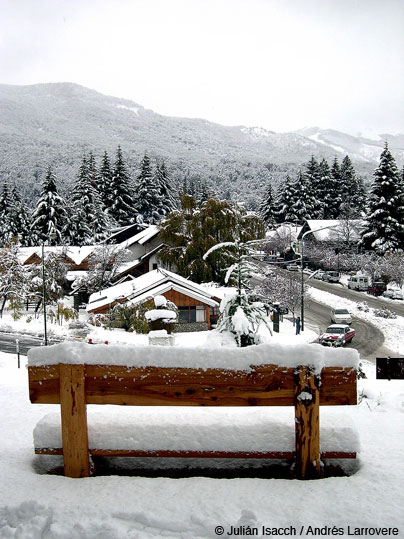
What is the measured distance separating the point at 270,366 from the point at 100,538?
1561 millimetres

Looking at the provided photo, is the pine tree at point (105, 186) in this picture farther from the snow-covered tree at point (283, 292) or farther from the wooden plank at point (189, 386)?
the wooden plank at point (189, 386)

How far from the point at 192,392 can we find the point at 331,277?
51292 mm

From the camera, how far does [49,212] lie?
2350 inches

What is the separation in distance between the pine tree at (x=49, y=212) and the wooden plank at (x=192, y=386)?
5721cm

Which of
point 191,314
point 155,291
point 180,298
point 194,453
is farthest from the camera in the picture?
point 191,314

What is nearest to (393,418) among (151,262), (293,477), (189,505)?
(293,477)

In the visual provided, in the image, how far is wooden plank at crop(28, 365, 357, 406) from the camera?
3562mm

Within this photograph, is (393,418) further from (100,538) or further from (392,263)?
(392,263)

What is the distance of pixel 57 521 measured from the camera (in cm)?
311

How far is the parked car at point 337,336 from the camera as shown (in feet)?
87.6

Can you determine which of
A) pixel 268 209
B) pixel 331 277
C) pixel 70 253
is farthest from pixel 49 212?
pixel 268 209

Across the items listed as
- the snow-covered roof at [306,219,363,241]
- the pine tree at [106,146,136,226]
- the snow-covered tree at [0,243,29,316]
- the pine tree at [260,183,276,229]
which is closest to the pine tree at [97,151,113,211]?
the pine tree at [106,146,136,226]

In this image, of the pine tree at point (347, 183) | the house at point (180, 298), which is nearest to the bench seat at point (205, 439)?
the house at point (180, 298)

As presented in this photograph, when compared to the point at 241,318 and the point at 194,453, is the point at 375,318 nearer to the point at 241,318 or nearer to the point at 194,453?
the point at 241,318
